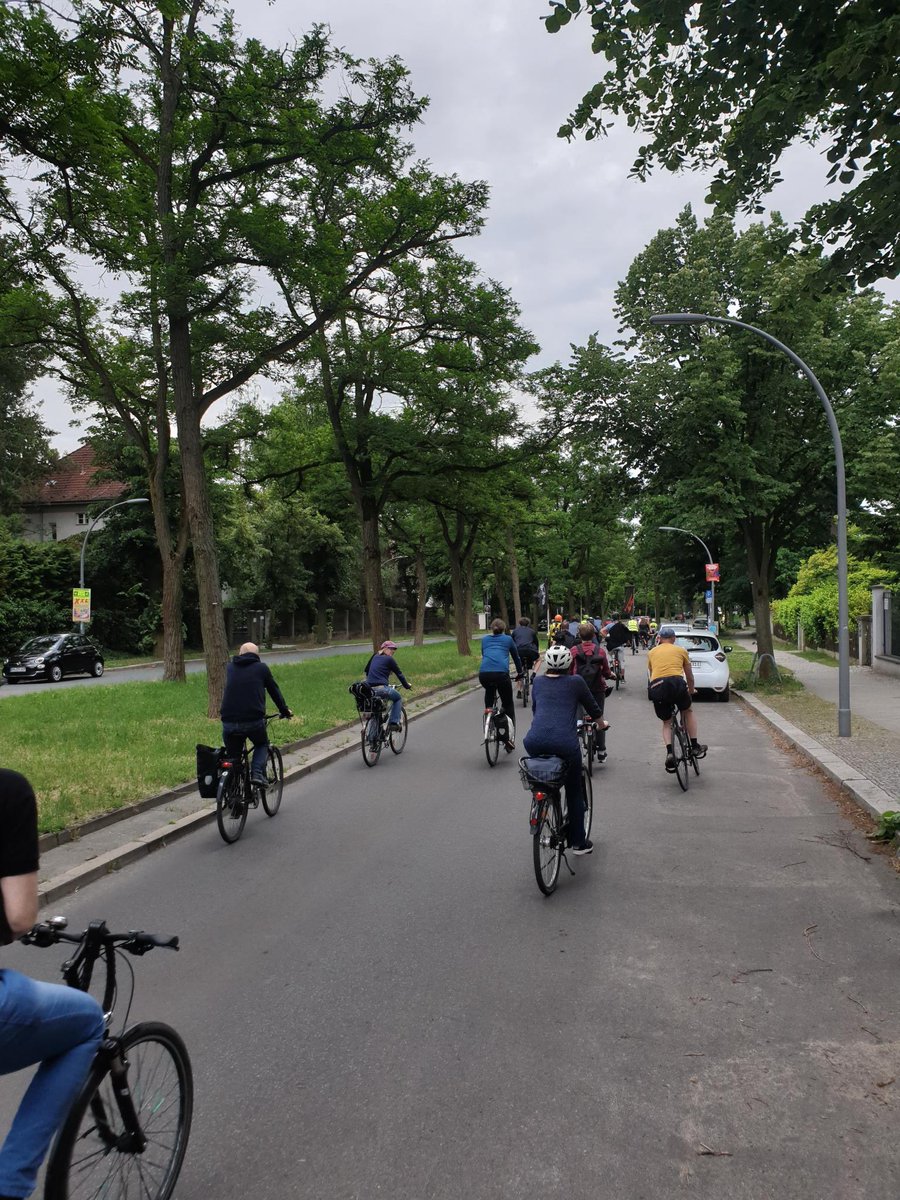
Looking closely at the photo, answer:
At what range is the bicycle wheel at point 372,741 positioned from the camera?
11527mm

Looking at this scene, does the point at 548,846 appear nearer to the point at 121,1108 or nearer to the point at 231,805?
the point at 231,805

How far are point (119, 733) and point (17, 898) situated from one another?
11483mm

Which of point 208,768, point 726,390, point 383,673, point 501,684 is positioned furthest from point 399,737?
point 726,390

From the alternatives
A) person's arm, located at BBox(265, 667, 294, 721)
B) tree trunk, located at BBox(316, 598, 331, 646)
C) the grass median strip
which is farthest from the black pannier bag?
tree trunk, located at BBox(316, 598, 331, 646)

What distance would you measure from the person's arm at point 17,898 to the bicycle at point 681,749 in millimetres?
8249

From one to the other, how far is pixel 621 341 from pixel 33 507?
43.5 m

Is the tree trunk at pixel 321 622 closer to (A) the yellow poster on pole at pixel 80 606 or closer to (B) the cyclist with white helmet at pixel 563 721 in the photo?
(A) the yellow poster on pole at pixel 80 606

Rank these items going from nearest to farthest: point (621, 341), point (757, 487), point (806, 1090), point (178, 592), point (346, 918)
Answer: point (806, 1090) → point (346, 918) → point (757, 487) → point (621, 341) → point (178, 592)

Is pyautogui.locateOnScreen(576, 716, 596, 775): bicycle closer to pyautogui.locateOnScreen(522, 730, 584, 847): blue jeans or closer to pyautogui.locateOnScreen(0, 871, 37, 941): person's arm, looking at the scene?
pyautogui.locateOnScreen(522, 730, 584, 847): blue jeans

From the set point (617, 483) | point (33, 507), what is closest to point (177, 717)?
point (617, 483)

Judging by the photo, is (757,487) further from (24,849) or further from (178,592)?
(24,849)

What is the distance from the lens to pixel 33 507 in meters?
53.1

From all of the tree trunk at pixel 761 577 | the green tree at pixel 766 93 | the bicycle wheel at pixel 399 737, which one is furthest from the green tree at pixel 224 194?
the tree trunk at pixel 761 577

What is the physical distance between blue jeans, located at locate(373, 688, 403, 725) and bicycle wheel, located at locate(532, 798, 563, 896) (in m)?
5.96
